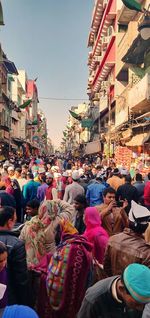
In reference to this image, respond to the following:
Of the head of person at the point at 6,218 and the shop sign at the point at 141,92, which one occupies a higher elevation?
the shop sign at the point at 141,92

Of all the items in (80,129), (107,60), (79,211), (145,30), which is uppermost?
(107,60)

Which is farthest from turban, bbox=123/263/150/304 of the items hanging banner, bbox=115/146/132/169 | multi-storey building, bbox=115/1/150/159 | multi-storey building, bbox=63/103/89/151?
multi-storey building, bbox=63/103/89/151

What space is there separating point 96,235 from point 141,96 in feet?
46.7

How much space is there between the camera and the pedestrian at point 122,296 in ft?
8.13

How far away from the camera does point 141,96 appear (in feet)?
59.2

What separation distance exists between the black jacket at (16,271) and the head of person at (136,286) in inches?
56.5

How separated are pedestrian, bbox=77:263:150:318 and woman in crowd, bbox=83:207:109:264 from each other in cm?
157

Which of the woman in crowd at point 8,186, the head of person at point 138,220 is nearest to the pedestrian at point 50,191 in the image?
the woman in crowd at point 8,186

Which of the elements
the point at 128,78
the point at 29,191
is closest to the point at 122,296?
the point at 29,191

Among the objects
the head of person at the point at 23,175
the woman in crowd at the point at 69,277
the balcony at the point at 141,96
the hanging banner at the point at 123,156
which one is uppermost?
the balcony at the point at 141,96

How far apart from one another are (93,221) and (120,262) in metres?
0.94

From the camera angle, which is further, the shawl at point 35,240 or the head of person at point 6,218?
the shawl at point 35,240

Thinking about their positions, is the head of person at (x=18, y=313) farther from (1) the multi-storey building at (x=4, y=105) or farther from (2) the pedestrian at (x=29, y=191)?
(1) the multi-storey building at (x=4, y=105)

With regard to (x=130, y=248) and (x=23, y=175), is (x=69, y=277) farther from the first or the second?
(x=23, y=175)
